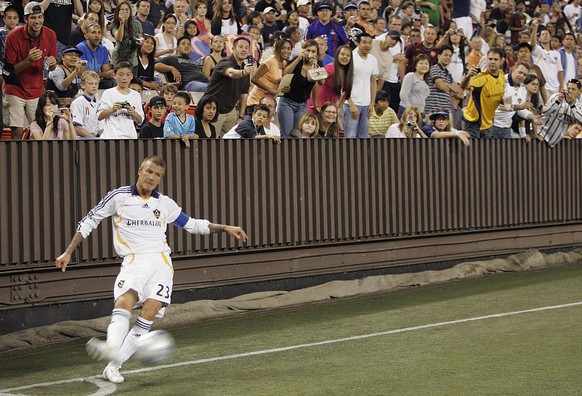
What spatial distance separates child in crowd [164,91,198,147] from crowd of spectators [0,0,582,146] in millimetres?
18

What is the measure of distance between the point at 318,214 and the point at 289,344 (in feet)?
13.0

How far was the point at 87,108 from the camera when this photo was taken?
543 inches

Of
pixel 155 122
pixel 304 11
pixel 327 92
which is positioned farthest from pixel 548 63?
pixel 155 122

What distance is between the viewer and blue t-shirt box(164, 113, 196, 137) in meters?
13.7

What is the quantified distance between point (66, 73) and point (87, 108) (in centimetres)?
140

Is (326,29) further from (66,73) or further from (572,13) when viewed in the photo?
(572,13)

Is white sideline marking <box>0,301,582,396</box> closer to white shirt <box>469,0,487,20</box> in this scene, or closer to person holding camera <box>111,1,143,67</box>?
person holding camera <box>111,1,143,67</box>

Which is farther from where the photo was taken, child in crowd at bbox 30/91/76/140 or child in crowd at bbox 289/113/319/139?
child in crowd at bbox 289/113/319/139

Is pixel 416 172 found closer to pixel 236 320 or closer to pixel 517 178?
pixel 517 178

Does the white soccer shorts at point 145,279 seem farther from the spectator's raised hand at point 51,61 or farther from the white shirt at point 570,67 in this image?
the white shirt at point 570,67

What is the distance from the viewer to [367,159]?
1555cm

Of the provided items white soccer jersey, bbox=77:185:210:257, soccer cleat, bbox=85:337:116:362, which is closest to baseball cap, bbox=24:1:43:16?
white soccer jersey, bbox=77:185:210:257

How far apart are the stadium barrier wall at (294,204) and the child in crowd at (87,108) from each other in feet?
3.86

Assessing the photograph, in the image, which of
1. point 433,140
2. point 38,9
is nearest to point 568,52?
point 433,140
